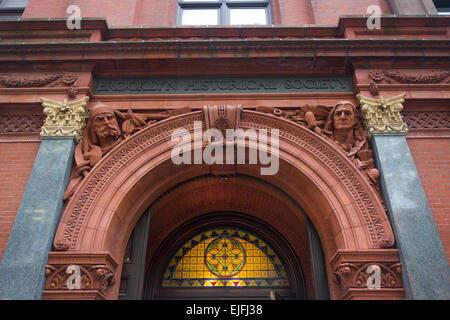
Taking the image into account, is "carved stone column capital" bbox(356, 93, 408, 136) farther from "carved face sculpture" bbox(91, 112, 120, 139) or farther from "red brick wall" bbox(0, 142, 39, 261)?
"red brick wall" bbox(0, 142, 39, 261)

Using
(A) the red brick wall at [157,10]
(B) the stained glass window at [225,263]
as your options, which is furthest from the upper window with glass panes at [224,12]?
(B) the stained glass window at [225,263]

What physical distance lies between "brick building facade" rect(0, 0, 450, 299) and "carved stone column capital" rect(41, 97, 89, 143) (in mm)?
28

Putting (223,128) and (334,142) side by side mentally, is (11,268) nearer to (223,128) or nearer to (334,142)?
(223,128)

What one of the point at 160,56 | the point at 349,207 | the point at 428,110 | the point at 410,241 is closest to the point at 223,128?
the point at 160,56

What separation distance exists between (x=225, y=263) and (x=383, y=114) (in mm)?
5219

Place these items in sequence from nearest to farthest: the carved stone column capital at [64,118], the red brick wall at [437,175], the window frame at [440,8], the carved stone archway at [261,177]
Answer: the carved stone archway at [261,177] < the red brick wall at [437,175] < the carved stone column capital at [64,118] < the window frame at [440,8]

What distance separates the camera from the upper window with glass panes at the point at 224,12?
9.61m

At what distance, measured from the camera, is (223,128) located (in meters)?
6.90

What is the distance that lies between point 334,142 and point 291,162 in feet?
3.13

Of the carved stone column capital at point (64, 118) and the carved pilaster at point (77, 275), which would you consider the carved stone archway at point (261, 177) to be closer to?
the carved pilaster at point (77, 275)

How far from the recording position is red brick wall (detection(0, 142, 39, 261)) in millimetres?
6055

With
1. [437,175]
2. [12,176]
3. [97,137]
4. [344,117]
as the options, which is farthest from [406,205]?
[12,176]

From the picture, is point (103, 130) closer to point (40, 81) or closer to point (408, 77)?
point (40, 81)

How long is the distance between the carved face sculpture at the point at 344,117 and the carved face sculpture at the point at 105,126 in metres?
4.35
